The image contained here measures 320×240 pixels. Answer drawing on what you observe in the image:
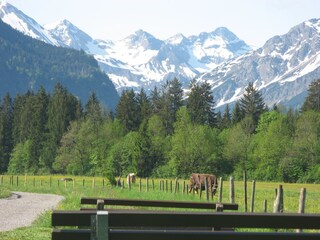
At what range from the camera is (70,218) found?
23.6 ft

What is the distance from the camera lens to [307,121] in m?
115

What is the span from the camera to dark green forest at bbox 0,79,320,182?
368 feet

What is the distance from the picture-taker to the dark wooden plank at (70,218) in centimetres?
714

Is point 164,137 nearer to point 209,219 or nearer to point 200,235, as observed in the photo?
point 209,219

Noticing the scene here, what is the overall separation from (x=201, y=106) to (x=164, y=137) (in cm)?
1243

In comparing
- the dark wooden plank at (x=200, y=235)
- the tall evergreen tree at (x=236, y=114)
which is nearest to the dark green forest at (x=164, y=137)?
the tall evergreen tree at (x=236, y=114)

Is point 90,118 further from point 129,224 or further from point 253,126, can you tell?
point 129,224

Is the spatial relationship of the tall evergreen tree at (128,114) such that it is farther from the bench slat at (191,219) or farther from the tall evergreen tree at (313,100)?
the bench slat at (191,219)

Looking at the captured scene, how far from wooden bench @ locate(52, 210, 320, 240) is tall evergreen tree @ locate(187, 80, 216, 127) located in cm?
12643

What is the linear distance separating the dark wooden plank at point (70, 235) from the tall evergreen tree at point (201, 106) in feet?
416

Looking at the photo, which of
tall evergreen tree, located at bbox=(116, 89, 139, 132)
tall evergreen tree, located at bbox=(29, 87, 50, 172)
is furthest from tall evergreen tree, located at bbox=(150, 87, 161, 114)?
tall evergreen tree, located at bbox=(29, 87, 50, 172)

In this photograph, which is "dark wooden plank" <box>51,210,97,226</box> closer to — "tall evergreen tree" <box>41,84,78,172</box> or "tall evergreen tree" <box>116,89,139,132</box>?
"tall evergreen tree" <box>116,89,139,132</box>

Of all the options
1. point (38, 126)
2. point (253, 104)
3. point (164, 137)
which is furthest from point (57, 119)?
point (253, 104)

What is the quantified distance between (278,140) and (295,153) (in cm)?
566
